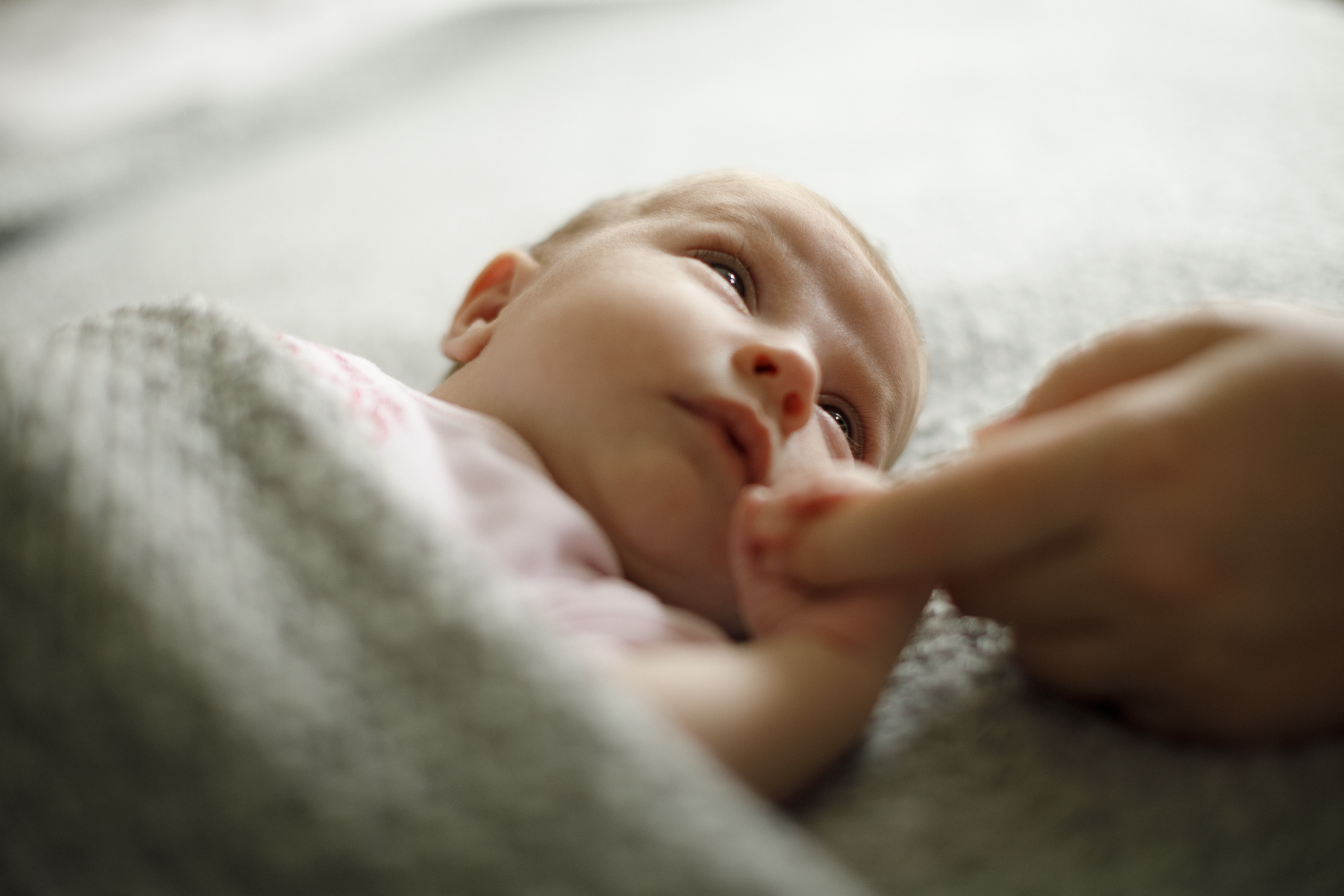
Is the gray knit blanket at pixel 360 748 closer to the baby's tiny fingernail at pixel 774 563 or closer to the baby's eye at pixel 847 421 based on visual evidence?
the baby's tiny fingernail at pixel 774 563

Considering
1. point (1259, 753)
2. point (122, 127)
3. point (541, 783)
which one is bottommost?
point (1259, 753)

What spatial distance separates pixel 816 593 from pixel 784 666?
63mm

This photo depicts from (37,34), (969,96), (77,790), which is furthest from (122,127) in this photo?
(77,790)

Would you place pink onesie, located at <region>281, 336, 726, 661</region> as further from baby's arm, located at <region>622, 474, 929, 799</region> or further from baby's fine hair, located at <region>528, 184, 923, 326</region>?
baby's fine hair, located at <region>528, 184, 923, 326</region>

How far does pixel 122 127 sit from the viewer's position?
1864 millimetres

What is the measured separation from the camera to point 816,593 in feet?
1.85

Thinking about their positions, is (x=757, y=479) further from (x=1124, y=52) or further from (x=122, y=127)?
(x=122, y=127)

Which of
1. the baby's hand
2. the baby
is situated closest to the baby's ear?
the baby

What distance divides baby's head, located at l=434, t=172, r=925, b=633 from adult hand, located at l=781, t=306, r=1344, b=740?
0.15 meters

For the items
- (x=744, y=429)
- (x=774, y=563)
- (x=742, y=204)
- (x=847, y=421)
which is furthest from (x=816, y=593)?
(x=742, y=204)

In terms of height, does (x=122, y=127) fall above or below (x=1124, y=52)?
above

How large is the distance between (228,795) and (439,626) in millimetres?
98

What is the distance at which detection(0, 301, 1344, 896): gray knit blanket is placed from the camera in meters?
0.38

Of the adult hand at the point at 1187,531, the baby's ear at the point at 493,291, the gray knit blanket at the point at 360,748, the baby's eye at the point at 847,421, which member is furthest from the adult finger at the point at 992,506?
the baby's ear at the point at 493,291
